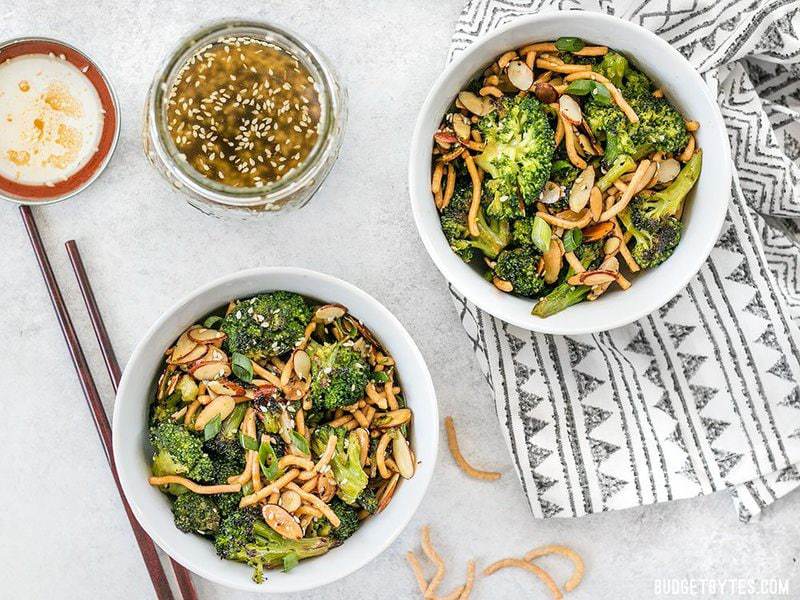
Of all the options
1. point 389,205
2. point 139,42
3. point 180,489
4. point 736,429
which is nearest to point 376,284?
point 389,205

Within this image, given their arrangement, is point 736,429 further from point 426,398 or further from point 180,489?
point 180,489

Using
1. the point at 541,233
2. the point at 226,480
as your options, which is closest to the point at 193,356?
the point at 226,480

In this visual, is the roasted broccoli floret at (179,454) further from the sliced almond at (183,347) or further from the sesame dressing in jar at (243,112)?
the sesame dressing in jar at (243,112)

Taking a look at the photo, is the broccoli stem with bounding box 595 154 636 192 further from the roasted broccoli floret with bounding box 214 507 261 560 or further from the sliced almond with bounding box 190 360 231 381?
the roasted broccoli floret with bounding box 214 507 261 560

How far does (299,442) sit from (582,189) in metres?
0.75

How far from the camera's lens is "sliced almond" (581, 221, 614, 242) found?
1.59 meters

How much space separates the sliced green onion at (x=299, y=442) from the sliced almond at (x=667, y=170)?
875mm

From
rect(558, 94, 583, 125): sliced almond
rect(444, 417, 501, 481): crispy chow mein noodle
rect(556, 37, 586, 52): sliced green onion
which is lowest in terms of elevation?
rect(444, 417, 501, 481): crispy chow mein noodle

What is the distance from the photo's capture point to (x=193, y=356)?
163cm

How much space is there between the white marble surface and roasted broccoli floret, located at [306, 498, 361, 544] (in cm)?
29

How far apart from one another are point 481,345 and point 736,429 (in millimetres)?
625

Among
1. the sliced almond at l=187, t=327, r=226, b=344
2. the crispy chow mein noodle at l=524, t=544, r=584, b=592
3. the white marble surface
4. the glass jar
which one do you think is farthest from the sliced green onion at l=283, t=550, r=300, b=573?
the glass jar

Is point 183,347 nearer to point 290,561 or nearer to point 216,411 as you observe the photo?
point 216,411

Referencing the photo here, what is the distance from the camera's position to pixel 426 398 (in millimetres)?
1618
